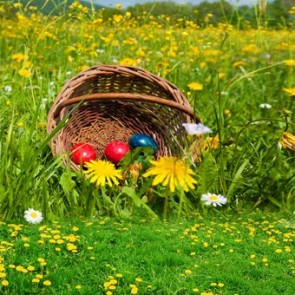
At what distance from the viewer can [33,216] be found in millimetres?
2754

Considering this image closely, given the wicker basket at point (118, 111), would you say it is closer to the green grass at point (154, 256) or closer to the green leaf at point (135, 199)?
the green leaf at point (135, 199)

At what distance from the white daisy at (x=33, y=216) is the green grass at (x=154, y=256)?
0.14ft

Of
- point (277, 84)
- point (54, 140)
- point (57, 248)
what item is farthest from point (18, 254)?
point (277, 84)

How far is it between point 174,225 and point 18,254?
2.33 feet

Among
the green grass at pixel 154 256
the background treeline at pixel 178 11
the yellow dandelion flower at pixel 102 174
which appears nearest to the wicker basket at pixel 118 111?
the yellow dandelion flower at pixel 102 174

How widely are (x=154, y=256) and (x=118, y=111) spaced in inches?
68.5

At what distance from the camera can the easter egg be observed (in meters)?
3.64

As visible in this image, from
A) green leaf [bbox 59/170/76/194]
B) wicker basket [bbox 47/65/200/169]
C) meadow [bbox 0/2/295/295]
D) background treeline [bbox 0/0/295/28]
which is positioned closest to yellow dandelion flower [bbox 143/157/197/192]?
meadow [bbox 0/2/295/295]

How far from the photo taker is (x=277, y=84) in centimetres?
491

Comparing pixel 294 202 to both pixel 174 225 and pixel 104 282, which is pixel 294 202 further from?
pixel 104 282

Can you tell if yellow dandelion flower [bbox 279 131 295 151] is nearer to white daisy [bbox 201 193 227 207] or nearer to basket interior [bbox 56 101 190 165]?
white daisy [bbox 201 193 227 207]

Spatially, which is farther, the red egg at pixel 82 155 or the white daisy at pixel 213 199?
the red egg at pixel 82 155

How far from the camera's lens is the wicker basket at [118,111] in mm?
3424

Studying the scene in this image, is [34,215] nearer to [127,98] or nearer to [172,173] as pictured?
[172,173]
